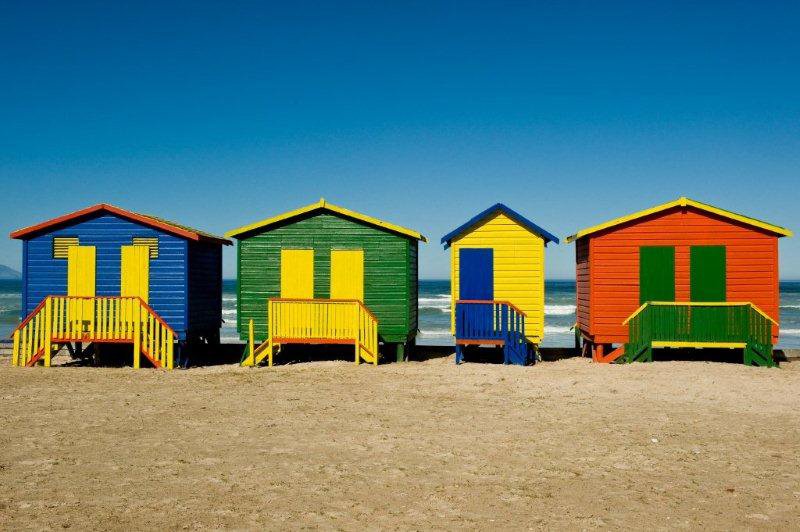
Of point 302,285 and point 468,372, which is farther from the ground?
point 302,285

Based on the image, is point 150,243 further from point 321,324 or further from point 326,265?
point 321,324

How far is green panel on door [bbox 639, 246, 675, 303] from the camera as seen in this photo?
1631cm

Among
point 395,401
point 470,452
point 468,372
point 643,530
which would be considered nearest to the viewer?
point 643,530

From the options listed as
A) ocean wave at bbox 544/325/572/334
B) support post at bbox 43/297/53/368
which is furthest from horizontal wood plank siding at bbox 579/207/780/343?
ocean wave at bbox 544/325/572/334

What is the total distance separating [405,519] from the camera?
587 cm

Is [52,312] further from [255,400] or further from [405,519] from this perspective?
[405,519]

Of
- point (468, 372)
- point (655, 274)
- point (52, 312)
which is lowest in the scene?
point (468, 372)

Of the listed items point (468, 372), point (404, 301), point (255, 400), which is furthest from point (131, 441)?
point (404, 301)

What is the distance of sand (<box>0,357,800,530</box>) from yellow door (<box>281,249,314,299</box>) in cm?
361

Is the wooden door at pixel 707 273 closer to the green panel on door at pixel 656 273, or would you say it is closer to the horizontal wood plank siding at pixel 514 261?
the green panel on door at pixel 656 273

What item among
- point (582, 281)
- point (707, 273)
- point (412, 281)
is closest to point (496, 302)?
point (412, 281)

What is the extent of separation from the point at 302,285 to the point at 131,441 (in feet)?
28.2

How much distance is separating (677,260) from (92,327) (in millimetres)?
14013

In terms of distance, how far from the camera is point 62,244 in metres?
16.6
